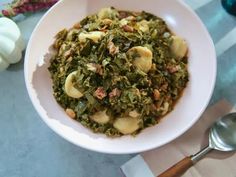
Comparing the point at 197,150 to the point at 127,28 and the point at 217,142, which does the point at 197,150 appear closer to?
the point at 217,142

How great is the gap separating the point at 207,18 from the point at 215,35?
0.05 m

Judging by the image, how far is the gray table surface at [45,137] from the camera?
789 millimetres

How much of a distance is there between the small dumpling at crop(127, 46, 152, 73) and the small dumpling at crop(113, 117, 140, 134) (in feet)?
0.33

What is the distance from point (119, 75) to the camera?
710mm

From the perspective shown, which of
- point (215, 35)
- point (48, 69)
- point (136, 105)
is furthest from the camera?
point (215, 35)

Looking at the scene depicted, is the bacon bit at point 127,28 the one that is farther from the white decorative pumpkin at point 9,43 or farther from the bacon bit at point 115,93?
the white decorative pumpkin at point 9,43

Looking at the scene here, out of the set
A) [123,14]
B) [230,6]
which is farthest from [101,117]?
[230,6]

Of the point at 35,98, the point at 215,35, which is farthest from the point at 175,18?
the point at 35,98

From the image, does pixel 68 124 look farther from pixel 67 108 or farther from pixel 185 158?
pixel 185 158

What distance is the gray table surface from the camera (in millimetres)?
789

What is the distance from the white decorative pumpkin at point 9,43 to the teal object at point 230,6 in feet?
1.70

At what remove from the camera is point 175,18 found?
2.71 feet

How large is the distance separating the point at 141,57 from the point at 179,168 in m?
0.23

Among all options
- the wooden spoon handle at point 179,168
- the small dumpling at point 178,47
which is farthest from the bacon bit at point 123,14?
the wooden spoon handle at point 179,168
